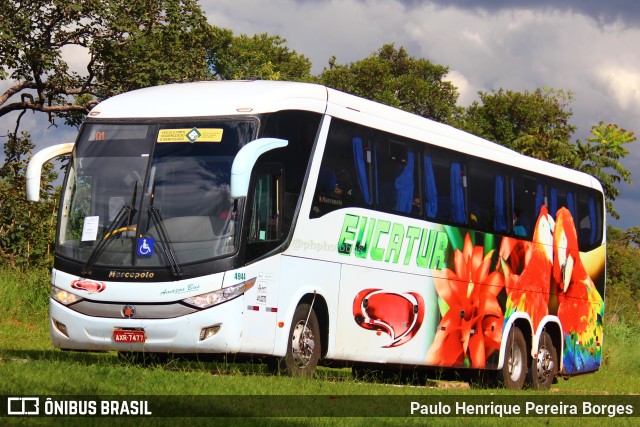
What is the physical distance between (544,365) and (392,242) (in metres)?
5.31

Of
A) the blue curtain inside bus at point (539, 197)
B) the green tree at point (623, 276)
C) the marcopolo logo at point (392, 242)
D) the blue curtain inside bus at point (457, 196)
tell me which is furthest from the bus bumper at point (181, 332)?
the green tree at point (623, 276)

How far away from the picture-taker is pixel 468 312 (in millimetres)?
18125

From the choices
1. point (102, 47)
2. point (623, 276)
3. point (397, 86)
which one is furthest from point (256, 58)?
point (102, 47)

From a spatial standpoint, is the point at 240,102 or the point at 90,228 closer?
the point at 90,228

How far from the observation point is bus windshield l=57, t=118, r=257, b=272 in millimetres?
13438

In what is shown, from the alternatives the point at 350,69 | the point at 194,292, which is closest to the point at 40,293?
the point at 194,292

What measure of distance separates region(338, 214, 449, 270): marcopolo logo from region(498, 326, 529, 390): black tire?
8.47 ft

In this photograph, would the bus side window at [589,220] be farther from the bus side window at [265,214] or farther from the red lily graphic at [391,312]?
the bus side window at [265,214]

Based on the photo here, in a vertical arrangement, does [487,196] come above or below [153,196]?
above

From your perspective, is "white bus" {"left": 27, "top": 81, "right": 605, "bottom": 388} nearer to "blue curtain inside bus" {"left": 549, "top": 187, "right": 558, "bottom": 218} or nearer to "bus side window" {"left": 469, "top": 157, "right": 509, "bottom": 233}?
"bus side window" {"left": 469, "top": 157, "right": 509, "bottom": 233}

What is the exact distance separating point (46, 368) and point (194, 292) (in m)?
2.07

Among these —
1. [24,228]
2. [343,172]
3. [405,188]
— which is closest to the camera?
[343,172]

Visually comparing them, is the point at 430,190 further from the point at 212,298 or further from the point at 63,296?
the point at 63,296

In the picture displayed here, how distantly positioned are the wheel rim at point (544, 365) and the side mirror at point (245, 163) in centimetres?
814
